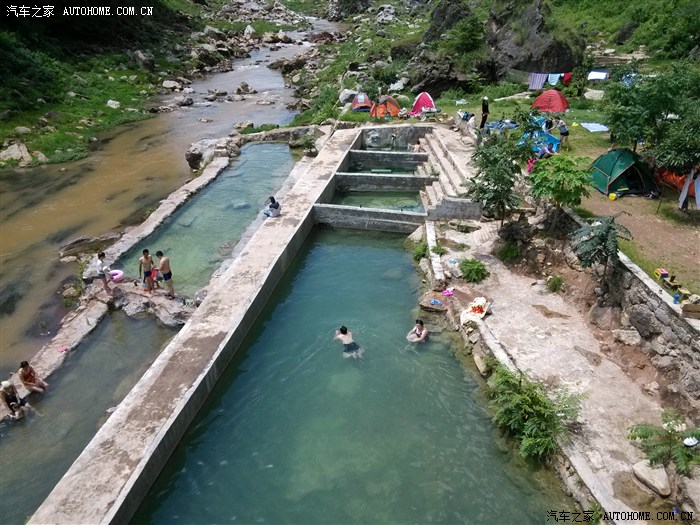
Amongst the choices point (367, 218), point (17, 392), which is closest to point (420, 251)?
point (367, 218)

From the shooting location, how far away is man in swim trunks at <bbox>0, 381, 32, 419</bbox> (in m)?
10.3

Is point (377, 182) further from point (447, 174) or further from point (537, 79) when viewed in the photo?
point (537, 79)

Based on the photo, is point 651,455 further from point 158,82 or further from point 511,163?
point 158,82

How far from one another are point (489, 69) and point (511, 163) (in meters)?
19.1

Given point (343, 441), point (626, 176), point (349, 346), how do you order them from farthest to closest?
point (626, 176), point (349, 346), point (343, 441)

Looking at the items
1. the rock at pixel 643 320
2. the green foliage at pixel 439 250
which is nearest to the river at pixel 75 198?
the green foliage at pixel 439 250

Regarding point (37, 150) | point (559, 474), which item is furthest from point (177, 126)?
point (559, 474)

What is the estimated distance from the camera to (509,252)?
14266 mm

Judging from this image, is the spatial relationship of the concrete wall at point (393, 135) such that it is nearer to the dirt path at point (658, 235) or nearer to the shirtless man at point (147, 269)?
the dirt path at point (658, 235)

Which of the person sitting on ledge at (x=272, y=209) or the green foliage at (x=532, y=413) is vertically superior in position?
the person sitting on ledge at (x=272, y=209)

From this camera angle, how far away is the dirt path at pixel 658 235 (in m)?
11.4

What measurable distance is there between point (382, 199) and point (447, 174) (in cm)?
288

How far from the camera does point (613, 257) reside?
36.5 feet

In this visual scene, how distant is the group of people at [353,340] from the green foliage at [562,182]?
194 inches
